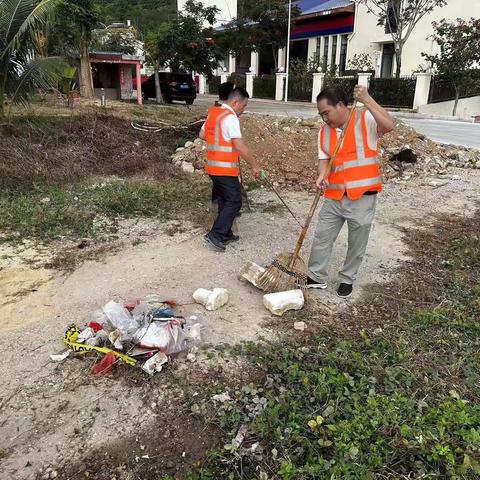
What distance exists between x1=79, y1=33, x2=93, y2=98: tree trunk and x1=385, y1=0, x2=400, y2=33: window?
14425mm

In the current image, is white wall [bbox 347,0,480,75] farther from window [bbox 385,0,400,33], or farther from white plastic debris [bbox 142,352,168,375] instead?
white plastic debris [bbox 142,352,168,375]

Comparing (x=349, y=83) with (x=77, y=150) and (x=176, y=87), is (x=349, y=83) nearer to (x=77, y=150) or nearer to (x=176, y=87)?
(x=176, y=87)

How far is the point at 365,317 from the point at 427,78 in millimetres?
19827

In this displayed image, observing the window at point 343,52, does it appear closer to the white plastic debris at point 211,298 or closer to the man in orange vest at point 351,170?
the man in orange vest at point 351,170

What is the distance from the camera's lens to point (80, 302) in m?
3.73

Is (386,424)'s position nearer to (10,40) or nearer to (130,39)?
(10,40)

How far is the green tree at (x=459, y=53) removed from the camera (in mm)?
A: 18797

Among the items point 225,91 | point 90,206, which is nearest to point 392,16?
point 90,206

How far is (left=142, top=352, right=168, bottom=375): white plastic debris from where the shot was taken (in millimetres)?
2822

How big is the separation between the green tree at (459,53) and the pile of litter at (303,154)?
11.3m

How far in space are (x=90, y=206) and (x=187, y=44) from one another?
14255mm

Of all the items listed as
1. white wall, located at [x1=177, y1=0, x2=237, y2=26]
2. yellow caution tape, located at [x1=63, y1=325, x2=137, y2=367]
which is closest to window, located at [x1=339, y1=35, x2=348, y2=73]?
white wall, located at [x1=177, y1=0, x2=237, y2=26]

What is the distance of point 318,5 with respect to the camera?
31344 mm

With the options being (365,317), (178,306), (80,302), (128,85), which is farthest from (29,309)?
(128,85)
